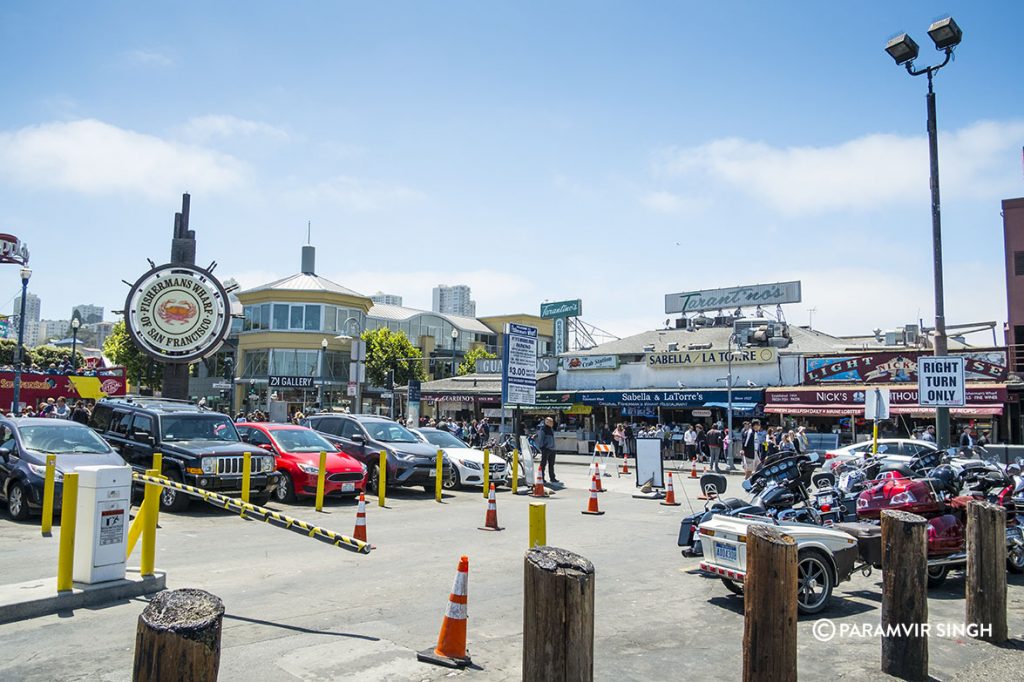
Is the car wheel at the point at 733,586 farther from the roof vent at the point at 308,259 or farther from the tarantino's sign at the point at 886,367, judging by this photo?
the roof vent at the point at 308,259

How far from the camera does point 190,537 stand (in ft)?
35.3

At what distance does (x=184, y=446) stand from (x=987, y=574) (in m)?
12.0

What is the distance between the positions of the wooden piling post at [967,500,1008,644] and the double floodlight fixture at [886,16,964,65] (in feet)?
32.9

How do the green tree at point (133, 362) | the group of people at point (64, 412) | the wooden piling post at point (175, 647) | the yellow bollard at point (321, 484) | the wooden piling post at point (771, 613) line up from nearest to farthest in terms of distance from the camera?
the wooden piling post at point (175, 647)
the wooden piling post at point (771, 613)
the yellow bollard at point (321, 484)
the group of people at point (64, 412)
the green tree at point (133, 362)

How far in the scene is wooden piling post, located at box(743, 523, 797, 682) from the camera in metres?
4.74

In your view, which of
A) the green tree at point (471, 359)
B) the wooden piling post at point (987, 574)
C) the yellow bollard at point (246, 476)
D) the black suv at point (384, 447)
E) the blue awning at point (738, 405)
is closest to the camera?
the wooden piling post at point (987, 574)

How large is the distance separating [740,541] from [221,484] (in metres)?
9.23

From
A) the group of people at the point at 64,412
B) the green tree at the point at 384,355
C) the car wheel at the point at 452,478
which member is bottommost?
the car wheel at the point at 452,478

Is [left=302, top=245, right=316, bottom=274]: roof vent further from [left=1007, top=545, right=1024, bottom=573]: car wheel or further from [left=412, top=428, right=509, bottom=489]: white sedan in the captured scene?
[left=1007, top=545, right=1024, bottom=573]: car wheel

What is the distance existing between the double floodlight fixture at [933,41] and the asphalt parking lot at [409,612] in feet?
30.4

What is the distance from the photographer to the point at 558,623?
3.80 metres

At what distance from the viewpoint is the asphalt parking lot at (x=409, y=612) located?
569 cm

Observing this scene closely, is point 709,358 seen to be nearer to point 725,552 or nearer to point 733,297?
point 733,297

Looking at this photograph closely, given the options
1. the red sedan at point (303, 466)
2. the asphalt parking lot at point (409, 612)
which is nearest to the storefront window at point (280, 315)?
the red sedan at point (303, 466)
